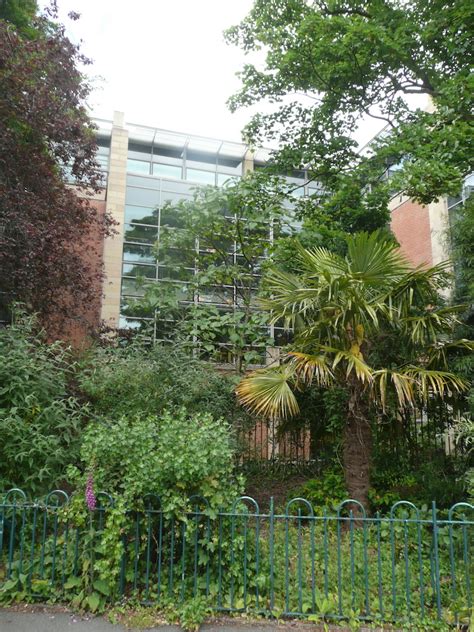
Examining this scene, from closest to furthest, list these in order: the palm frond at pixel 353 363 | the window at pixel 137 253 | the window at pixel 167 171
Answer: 1. the palm frond at pixel 353 363
2. the window at pixel 137 253
3. the window at pixel 167 171

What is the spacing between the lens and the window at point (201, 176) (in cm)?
2011

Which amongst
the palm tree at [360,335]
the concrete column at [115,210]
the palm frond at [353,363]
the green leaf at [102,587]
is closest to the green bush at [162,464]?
the green leaf at [102,587]

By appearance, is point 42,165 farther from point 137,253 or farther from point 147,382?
point 137,253

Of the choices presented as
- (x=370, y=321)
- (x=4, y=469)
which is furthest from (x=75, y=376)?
(x=370, y=321)

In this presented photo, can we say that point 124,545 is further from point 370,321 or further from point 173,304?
point 173,304

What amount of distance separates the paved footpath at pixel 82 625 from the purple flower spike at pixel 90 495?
886 mm

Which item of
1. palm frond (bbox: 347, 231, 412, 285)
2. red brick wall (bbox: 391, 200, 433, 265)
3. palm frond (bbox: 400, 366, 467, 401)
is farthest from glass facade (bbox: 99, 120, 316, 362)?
red brick wall (bbox: 391, 200, 433, 265)

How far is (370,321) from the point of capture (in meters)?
6.79

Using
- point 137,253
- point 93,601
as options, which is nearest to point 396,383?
point 93,601

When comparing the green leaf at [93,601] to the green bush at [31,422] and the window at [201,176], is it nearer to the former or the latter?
the green bush at [31,422]

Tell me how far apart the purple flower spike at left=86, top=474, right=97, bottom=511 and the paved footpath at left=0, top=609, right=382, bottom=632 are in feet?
2.91

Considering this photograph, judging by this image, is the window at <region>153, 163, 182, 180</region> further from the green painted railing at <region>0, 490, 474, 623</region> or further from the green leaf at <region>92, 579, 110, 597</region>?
the green leaf at <region>92, 579, 110, 597</region>

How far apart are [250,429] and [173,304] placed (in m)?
2.88

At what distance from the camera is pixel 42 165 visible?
8.53 meters
